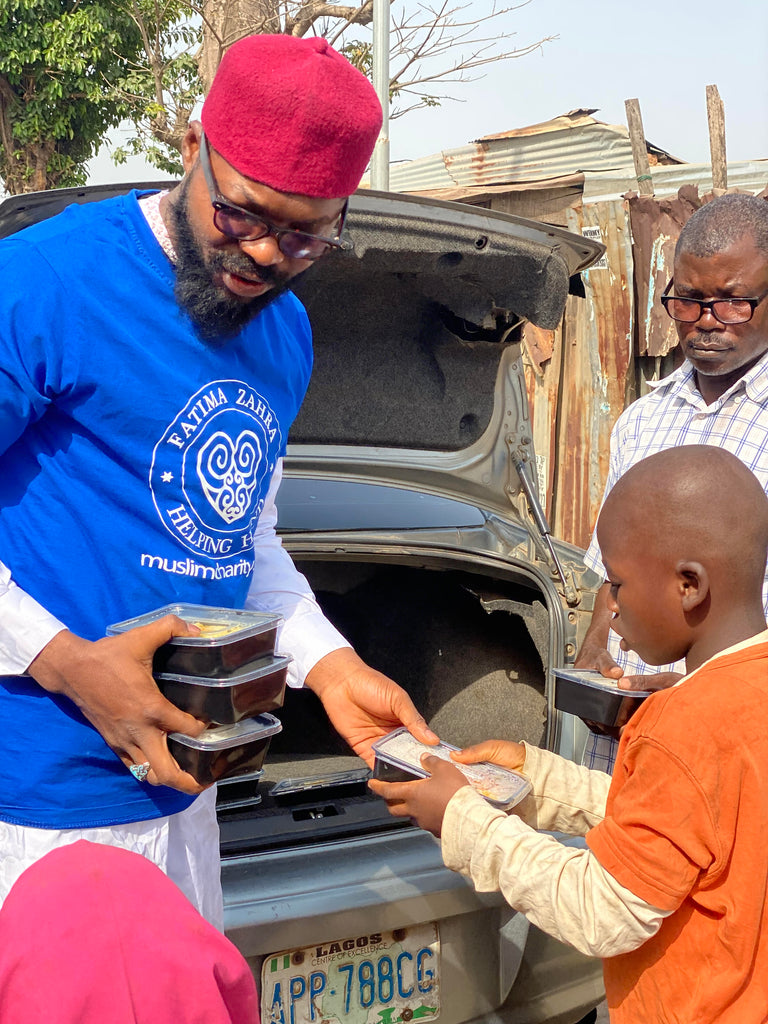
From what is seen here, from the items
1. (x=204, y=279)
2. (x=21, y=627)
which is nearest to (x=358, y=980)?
(x=21, y=627)

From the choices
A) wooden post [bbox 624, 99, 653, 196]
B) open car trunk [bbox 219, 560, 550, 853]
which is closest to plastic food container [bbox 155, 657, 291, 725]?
open car trunk [bbox 219, 560, 550, 853]

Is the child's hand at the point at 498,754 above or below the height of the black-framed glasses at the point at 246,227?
below

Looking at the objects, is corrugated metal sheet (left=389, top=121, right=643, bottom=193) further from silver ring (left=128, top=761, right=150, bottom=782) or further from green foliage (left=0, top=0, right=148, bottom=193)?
silver ring (left=128, top=761, right=150, bottom=782)

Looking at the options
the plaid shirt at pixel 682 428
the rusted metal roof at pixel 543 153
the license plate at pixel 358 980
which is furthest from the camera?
the rusted metal roof at pixel 543 153

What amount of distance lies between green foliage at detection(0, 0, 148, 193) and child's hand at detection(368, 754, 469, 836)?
12.6 metres

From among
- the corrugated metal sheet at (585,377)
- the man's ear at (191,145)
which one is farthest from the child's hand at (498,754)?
the corrugated metal sheet at (585,377)

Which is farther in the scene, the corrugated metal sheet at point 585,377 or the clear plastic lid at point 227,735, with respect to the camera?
the corrugated metal sheet at point 585,377

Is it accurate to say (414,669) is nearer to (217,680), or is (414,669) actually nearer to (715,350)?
(715,350)

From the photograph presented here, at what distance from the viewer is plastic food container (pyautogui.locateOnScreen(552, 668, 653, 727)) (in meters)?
1.95

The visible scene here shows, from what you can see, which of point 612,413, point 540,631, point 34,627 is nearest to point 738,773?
point 34,627

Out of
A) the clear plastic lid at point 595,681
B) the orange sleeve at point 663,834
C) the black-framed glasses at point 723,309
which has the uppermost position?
the black-framed glasses at point 723,309

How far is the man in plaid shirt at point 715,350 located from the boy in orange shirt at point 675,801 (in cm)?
82

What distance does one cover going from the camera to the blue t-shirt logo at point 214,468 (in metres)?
1.46

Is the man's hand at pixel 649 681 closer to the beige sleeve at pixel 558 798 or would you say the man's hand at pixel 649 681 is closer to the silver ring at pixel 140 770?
the beige sleeve at pixel 558 798
